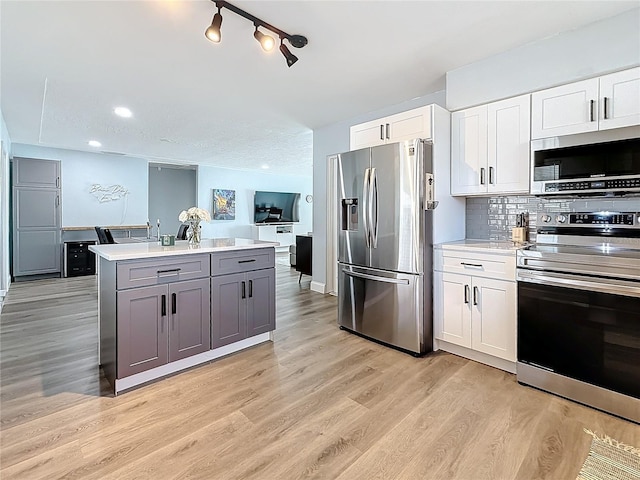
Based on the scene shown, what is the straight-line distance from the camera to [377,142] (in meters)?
3.38

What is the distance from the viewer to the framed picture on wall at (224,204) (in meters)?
9.10

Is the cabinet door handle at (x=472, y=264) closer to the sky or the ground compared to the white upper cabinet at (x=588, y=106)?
closer to the ground

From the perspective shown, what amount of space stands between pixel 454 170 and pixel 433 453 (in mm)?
2338

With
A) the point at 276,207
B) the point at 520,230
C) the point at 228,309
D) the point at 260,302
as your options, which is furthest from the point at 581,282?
the point at 276,207

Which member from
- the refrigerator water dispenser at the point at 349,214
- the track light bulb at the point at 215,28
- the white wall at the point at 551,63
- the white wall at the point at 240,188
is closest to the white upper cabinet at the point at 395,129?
→ the white wall at the point at 551,63

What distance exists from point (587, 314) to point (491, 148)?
1.49 meters

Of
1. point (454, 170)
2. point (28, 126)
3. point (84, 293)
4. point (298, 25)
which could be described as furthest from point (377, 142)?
point (28, 126)

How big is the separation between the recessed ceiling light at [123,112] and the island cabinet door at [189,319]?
2.90 meters

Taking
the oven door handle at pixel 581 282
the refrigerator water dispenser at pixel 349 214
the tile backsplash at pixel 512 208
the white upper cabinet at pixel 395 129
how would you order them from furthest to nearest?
the refrigerator water dispenser at pixel 349 214 → the white upper cabinet at pixel 395 129 → the tile backsplash at pixel 512 208 → the oven door handle at pixel 581 282

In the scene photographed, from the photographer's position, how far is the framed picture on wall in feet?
29.9

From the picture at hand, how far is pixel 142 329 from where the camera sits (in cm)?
233

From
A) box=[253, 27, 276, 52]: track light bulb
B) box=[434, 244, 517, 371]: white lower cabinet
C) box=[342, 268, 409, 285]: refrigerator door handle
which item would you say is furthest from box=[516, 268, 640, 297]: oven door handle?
box=[253, 27, 276, 52]: track light bulb

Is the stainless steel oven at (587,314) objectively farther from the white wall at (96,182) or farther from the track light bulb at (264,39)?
the white wall at (96,182)

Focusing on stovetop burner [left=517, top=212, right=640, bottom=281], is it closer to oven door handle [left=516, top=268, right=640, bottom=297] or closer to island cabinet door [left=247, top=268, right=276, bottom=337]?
oven door handle [left=516, top=268, right=640, bottom=297]
